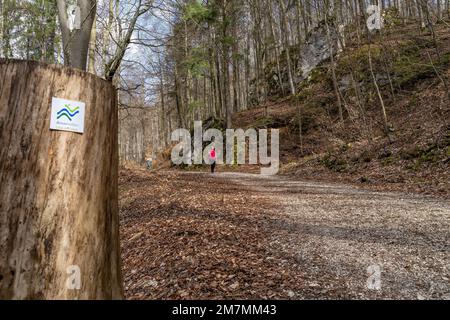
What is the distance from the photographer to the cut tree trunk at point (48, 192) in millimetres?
2062

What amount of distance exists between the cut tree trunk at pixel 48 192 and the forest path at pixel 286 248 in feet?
4.43

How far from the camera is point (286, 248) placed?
15.1ft

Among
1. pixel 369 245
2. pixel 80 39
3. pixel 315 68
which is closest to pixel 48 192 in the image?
pixel 369 245

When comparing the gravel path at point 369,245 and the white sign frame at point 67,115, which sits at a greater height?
the white sign frame at point 67,115

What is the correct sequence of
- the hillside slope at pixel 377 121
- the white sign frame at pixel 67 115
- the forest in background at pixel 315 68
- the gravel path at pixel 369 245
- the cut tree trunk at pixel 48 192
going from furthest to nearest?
the forest in background at pixel 315 68 → the hillside slope at pixel 377 121 → the gravel path at pixel 369 245 → the white sign frame at pixel 67 115 → the cut tree trunk at pixel 48 192

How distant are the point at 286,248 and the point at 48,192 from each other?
3.23 meters

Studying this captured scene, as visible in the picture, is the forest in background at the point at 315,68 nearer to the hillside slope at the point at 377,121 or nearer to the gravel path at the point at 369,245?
the hillside slope at the point at 377,121

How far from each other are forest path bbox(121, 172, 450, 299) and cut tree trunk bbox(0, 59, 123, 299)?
4.43 ft

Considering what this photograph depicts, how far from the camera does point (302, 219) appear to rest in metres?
6.42

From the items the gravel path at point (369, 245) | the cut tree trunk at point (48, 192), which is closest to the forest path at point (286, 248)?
the gravel path at point (369, 245)

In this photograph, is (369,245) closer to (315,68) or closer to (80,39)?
(80,39)

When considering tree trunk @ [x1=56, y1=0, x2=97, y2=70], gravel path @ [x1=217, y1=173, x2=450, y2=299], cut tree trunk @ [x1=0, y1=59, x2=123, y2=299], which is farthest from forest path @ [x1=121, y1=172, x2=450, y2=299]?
tree trunk @ [x1=56, y1=0, x2=97, y2=70]
